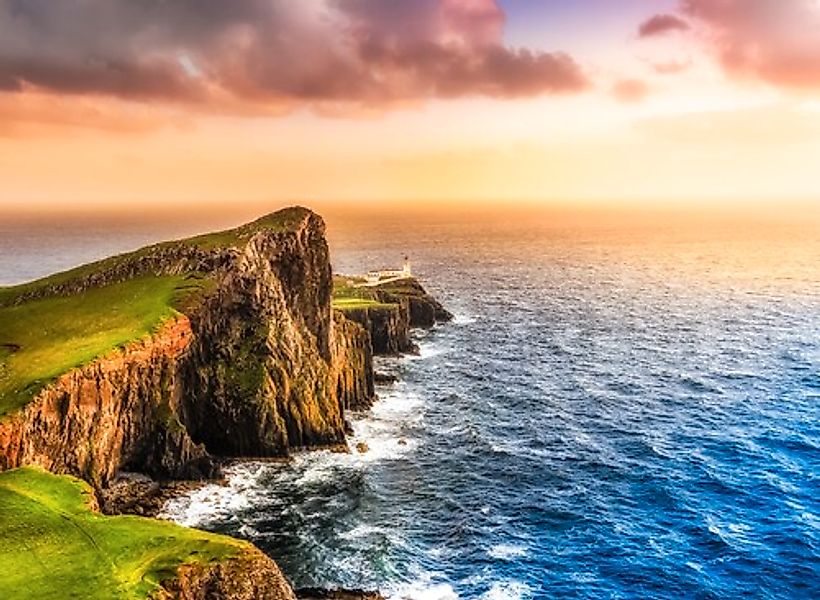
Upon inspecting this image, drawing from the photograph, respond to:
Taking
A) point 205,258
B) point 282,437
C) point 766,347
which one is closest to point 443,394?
point 282,437

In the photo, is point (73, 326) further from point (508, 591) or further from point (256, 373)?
point (508, 591)

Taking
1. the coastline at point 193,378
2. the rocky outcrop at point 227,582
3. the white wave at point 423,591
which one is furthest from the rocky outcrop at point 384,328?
the rocky outcrop at point 227,582

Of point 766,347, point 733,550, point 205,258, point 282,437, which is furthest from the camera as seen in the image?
point 766,347

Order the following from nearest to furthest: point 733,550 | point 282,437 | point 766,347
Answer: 1. point 733,550
2. point 282,437
3. point 766,347

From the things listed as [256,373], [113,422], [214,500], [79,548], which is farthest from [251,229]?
[79,548]

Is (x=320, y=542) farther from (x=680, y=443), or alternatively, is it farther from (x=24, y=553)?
(x=680, y=443)

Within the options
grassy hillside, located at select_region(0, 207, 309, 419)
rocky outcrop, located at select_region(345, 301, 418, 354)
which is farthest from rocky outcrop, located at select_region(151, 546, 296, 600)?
rocky outcrop, located at select_region(345, 301, 418, 354)

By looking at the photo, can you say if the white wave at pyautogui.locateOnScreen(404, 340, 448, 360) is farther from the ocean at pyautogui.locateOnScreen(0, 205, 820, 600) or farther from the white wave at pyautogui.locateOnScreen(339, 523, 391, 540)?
the white wave at pyautogui.locateOnScreen(339, 523, 391, 540)
